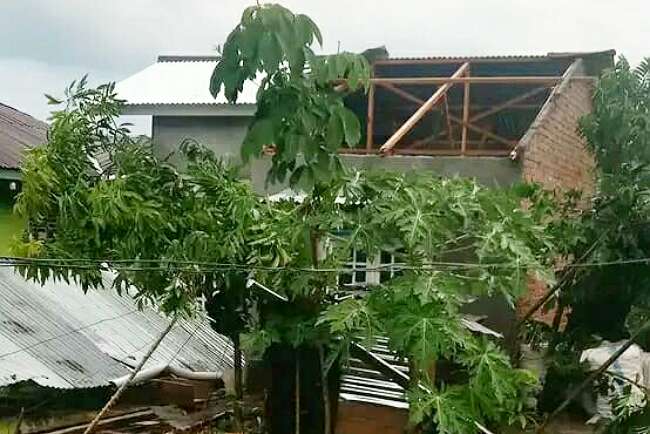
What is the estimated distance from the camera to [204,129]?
12.0m

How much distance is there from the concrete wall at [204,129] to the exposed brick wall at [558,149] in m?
3.88

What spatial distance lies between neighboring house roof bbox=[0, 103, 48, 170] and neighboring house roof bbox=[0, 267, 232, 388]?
5.20 ft

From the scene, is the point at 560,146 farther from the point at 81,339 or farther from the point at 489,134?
the point at 81,339

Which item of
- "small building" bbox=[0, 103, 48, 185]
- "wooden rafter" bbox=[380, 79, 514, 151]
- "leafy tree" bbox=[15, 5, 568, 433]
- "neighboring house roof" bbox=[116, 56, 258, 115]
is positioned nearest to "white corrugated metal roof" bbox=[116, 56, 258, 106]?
"neighboring house roof" bbox=[116, 56, 258, 115]

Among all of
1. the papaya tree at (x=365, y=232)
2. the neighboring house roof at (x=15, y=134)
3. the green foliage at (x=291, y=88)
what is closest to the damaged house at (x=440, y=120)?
the neighboring house roof at (x=15, y=134)

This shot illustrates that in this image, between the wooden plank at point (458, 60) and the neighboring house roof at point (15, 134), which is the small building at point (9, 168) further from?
the wooden plank at point (458, 60)

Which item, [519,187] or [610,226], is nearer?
A: [519,187]

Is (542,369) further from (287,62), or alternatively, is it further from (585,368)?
(287,62)

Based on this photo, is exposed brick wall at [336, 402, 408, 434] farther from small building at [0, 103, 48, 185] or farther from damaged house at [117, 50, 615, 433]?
small building at [0, 103, 48, 185]

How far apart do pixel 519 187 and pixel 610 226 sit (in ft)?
4.04

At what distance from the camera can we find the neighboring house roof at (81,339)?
22.9 ft

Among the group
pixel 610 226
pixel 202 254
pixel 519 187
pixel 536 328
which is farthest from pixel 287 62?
pixel 536 328

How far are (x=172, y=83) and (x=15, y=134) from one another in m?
2.38

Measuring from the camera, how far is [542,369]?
9.67 m
